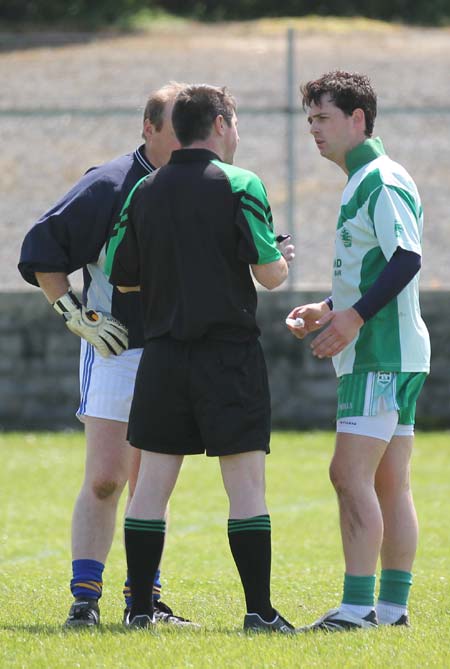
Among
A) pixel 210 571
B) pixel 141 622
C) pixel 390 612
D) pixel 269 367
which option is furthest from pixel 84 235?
pixel 269 367

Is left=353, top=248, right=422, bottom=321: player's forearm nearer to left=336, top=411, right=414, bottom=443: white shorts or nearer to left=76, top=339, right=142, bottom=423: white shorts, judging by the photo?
left=336, top=411, right=414, bottom=443: white shorts

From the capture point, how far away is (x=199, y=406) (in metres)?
4.91

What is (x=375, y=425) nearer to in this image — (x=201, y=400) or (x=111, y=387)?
(x=201, y=400)

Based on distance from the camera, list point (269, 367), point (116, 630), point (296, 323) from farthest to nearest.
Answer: point (269, 367), point (296, 323), point (116, 630)

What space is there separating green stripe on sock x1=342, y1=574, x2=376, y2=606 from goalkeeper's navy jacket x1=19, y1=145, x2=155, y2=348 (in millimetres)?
1374

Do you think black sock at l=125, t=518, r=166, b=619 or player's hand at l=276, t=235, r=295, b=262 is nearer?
black sock at l=125, t=518, r=166, b=619

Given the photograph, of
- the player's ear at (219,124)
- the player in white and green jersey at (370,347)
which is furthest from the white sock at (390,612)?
the player's ear at (219,124)

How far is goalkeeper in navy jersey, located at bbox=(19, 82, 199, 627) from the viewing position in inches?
213

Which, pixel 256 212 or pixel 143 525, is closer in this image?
pixel 256 212

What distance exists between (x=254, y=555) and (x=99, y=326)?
121 cm

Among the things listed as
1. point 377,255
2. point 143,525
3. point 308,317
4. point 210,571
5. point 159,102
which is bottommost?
point 210,571

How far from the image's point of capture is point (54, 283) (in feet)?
18.1

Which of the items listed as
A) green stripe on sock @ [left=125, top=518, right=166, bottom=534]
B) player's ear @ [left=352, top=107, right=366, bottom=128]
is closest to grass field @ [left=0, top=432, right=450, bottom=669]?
green stripe on sock @ [left=125, top=518, right=166, bottom=534]

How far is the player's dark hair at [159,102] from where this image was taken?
17.8 feet
